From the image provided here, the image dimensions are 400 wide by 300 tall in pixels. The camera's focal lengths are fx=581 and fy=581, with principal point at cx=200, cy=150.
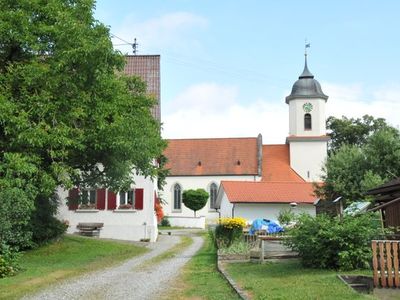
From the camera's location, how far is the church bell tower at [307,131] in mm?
68438

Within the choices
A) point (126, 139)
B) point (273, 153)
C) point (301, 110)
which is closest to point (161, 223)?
point (273, 153)

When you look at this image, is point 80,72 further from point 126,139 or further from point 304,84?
point 304,84

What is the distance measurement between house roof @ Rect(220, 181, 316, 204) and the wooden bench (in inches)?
548

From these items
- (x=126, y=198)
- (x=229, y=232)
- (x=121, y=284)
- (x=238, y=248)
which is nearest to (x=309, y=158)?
(x=126, y=198)

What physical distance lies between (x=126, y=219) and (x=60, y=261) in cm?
1288

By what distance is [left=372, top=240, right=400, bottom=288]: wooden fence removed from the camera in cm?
1148

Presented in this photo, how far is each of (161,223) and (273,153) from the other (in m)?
18.4

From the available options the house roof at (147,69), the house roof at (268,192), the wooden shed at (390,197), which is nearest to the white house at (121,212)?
the house roof at (147,69)

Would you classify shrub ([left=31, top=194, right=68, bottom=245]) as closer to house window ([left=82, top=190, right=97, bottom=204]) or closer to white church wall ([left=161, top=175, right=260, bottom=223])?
house window ([left=82, top=190, right=97, bottom=204])

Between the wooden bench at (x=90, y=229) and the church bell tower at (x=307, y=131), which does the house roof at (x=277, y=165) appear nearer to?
the church bell tower at (x=307, y=131)

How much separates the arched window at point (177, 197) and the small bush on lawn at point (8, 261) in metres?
51.4

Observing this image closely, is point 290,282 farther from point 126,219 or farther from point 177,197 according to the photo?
point 177,197

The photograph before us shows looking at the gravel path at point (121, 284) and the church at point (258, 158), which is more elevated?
the church at point (258, 158)

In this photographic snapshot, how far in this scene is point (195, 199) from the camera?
208 ft
